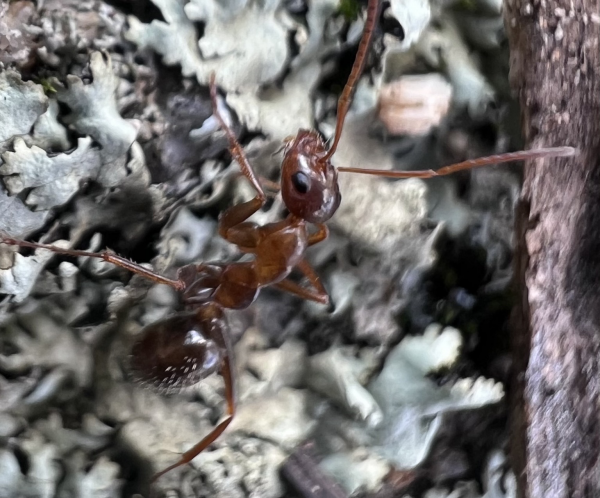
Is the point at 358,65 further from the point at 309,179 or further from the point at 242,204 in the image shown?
the point at 242,204

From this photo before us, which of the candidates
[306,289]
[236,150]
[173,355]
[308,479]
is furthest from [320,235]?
[308,479]

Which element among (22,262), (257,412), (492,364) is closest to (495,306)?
(492,364)

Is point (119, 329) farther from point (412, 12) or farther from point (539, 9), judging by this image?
point (539, 9)

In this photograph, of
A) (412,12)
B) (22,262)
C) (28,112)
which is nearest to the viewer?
(28,112)

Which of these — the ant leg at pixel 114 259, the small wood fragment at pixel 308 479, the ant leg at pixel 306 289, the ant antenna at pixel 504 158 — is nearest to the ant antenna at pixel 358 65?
the ant antenna at pixel 504 158

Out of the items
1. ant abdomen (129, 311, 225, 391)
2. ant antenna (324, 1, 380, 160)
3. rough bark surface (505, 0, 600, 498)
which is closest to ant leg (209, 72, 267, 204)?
ant antenna (324, 1, 380, 160)

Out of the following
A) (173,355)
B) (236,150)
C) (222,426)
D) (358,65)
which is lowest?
(222,426)
